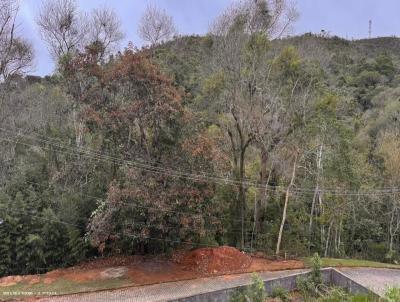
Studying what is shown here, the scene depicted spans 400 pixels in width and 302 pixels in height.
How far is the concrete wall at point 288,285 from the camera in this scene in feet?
36.3

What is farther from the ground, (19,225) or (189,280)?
(19,225)

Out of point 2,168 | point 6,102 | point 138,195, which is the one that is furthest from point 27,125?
point 138,195

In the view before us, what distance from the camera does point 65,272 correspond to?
14.5m

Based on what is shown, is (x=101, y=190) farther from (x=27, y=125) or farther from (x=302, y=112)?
(x=27, y=125)

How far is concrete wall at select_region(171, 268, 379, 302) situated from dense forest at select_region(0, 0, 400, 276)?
8.26ft

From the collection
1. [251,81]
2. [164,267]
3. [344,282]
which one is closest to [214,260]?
[164,267]

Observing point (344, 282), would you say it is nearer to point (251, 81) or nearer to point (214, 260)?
point (214, 260)

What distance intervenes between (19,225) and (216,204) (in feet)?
24.2

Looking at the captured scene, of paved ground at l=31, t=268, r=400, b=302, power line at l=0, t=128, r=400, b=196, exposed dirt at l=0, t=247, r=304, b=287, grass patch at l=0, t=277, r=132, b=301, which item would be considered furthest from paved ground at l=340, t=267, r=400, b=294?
grass patch at l=0, t=277, r=132, b=301

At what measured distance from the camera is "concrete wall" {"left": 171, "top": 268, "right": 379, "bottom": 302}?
11.1 meters

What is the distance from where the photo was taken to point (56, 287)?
42.2 feet

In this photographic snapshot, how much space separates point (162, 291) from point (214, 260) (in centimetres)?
297

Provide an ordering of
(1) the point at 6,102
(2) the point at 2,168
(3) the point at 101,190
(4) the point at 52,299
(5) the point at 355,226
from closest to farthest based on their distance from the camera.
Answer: (4) the point at 52,299, (3) the point at 101,190, (5) the point at 355,226, (2) the point at 2,168, (1) the point at 6,102

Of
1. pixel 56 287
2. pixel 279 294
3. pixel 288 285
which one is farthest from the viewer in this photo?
pixel 288 285
